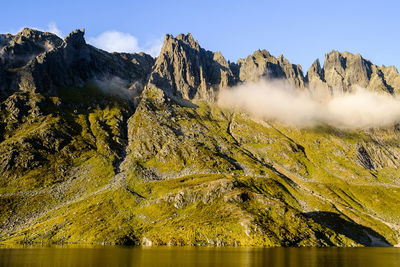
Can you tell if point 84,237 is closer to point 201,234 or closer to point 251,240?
point 201,234

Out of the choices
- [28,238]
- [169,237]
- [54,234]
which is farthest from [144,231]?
[28,238]

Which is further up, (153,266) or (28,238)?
(153,266)

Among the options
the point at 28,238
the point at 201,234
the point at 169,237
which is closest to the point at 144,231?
the point at 169,237

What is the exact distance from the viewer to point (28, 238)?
182 metres

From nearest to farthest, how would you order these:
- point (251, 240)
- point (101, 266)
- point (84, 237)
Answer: point (101, 266) < point (251, 240) < point (84, 237)

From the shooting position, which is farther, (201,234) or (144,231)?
(144,231)

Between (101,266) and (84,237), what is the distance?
128050 mm

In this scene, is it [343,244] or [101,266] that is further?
[343,244]

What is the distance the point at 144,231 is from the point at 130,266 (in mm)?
128773

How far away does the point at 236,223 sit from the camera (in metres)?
186

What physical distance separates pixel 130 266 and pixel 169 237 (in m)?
112

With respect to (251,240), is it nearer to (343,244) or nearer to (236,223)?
(236,223)

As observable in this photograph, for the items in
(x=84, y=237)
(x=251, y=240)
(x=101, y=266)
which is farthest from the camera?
(x=84, y=237)

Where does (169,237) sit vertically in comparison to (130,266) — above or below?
below
